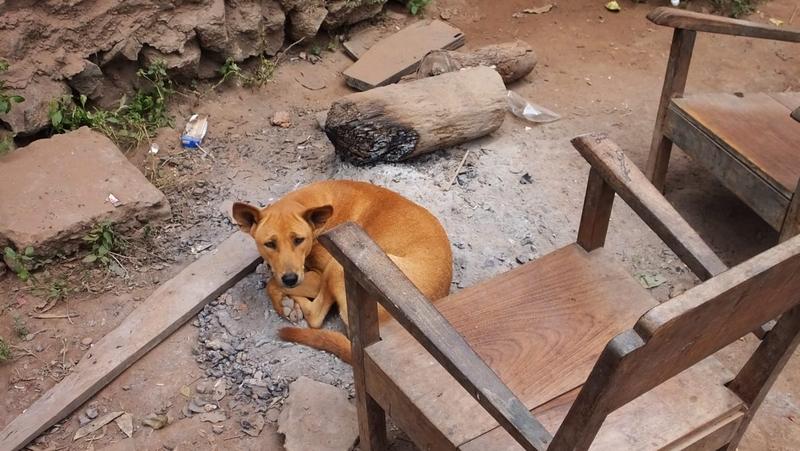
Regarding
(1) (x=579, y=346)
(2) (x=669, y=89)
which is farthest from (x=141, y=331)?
(2) (x=669, y=89)

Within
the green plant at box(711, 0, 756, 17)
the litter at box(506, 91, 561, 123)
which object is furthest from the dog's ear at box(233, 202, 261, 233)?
the green plant at box(711, 0, 756, 17)

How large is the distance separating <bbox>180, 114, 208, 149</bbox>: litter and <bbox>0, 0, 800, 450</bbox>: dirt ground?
0.07 metres

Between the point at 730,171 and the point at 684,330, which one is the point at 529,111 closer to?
the point at 730,171

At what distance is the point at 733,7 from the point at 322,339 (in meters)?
5.39

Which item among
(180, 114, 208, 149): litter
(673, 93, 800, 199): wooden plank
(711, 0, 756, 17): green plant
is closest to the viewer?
(673, 93, 800, 199): wooden plank

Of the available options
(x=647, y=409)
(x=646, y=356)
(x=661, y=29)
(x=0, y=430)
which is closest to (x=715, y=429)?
(x=647, y=409)

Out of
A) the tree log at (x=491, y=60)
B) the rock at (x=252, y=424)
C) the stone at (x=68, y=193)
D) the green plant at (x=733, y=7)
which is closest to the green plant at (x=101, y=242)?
the stone at (x=68, y=193)

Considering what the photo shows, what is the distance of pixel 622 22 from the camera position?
6.85 m

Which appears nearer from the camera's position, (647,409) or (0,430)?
(647,409)

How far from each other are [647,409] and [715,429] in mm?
231

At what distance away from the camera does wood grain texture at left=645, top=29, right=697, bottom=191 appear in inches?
175

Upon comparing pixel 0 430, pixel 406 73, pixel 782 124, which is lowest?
pixel 0 430

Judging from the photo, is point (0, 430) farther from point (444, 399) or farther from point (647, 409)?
point (647, 409)

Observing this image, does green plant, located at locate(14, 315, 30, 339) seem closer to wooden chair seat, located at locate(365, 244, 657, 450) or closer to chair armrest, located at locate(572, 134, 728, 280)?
wooden chair seat, located at locate(365, 244, 657, 450)
